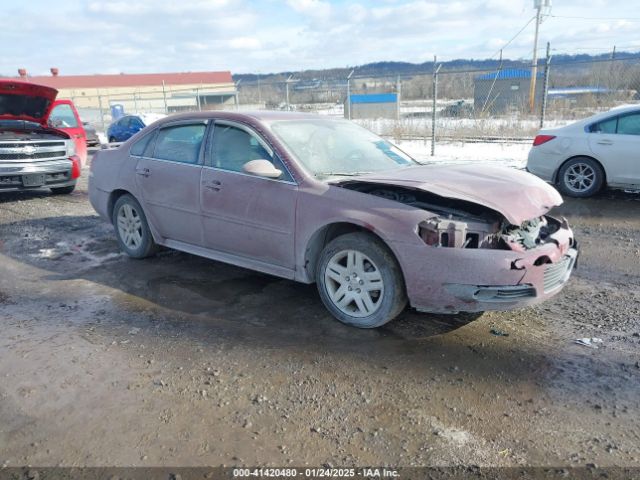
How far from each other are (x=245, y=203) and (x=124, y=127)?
18.5 meters

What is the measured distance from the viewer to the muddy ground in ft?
8.86

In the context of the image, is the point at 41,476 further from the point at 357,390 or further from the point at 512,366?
the point at 512,366

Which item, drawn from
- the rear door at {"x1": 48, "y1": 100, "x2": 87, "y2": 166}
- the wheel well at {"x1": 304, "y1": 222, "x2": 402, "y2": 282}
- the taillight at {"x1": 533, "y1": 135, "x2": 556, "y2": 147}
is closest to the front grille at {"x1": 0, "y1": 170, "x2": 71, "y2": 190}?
the rear door at {"x1": 48, "y1": 100, "x2": 87, "y2": 166}

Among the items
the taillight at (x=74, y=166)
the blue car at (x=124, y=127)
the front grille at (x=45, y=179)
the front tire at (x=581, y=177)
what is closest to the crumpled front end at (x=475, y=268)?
the front tire at (x=581, y=177)

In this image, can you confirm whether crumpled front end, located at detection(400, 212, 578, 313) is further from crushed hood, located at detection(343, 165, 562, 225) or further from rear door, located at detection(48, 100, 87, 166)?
rear door, located at detection(48, 100, 87, 166)

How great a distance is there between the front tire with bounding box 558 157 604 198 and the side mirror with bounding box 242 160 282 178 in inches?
243

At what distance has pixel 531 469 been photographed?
2506mm

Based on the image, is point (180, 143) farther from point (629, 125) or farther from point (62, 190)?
point (629, 125)

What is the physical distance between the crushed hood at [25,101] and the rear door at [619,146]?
9223 millimetres

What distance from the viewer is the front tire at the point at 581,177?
839 centimetres

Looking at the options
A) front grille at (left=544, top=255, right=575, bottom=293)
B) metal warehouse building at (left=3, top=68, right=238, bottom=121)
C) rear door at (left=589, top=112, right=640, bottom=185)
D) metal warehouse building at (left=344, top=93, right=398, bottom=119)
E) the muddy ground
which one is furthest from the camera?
metal warehouse building at (left=3, top=68, right=238, bottom=121)

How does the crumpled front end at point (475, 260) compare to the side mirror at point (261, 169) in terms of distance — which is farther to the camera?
the side mirror at point (261, 169)

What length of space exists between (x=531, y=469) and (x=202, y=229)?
3.48 m

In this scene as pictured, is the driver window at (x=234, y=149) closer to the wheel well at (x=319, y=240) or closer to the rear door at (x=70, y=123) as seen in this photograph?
the wheel well at (x=319, y=240)
